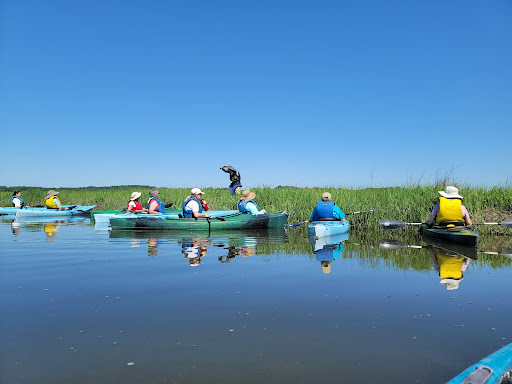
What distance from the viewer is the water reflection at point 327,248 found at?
7871 mm

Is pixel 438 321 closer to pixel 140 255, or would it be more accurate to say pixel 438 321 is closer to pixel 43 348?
pixel 43 348

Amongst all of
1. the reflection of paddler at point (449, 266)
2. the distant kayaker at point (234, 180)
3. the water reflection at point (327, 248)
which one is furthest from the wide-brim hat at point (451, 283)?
the distant kayaker at point (234, 180)

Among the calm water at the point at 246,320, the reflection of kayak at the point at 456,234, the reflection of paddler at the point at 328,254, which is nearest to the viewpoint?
the calm water at the point at 246,320

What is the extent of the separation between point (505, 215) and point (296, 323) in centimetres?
1203

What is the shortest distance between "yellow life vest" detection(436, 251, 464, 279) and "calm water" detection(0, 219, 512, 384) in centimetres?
19

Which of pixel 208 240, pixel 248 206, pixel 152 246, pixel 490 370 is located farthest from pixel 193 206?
pixel 490 370

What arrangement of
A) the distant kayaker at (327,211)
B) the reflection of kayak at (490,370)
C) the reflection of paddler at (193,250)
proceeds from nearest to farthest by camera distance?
the reflection of kayak at (490,370) → the reflection of paddler at (193,250) → the distant kayaker at (327,211)

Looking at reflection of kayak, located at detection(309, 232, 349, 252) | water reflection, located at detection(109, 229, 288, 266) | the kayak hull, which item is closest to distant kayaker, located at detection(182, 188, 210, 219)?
water reflection, located at detection(109, 229, 288, 266)

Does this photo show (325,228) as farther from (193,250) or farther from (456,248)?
(193,250)

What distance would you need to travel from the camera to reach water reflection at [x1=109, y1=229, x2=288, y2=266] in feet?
29.3

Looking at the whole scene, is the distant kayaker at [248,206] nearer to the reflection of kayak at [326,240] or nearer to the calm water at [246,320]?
the reflection of kayak at [326,240]

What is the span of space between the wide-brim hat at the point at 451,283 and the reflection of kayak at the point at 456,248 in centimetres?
261

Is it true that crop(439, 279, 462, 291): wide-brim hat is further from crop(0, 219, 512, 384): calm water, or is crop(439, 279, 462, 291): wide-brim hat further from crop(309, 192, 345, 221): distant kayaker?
crop(309, 192, 345, 221): distant kayaker

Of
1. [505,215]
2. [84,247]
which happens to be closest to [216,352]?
[84,247]
